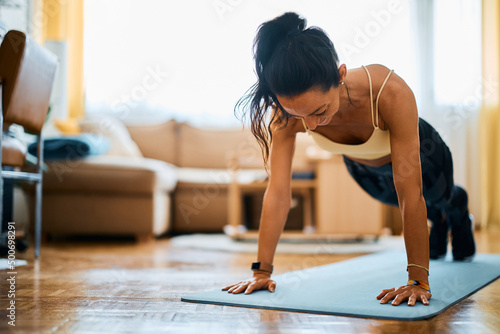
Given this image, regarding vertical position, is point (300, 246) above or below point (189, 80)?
below

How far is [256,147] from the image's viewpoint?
4.06 metres

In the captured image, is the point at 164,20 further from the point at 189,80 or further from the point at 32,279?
the point at 32,279

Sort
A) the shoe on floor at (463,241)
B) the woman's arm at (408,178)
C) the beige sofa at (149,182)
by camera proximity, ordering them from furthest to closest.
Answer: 1. the beige sofa at (149,182)
2. the shoe on floor at (463,241)
3. the woman's arm at (408,178)

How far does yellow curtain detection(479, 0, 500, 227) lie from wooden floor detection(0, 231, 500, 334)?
2.80 m

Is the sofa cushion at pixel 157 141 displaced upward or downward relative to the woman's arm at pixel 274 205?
upward

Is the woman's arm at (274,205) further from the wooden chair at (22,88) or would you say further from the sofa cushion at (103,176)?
the sofa cushion at (103,176)

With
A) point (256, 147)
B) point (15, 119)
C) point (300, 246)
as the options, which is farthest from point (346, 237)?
point (15, 119)

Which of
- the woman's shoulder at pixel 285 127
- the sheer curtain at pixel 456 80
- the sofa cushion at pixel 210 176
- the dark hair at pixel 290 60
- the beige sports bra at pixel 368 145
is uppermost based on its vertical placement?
the sheer curtain at pixel 456 80

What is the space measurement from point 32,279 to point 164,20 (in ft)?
10.5

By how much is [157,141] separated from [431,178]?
9.44 ft

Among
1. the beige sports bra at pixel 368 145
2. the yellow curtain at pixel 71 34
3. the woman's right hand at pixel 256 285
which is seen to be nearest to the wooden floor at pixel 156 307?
the woman's right hand at pixel 256 285

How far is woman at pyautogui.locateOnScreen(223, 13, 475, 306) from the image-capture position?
1.06m

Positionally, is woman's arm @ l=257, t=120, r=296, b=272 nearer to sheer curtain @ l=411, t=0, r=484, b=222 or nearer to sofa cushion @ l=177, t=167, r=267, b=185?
sofa cushion @ l=177, t=167, r=267, b=185

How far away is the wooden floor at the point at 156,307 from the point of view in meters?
0.96
